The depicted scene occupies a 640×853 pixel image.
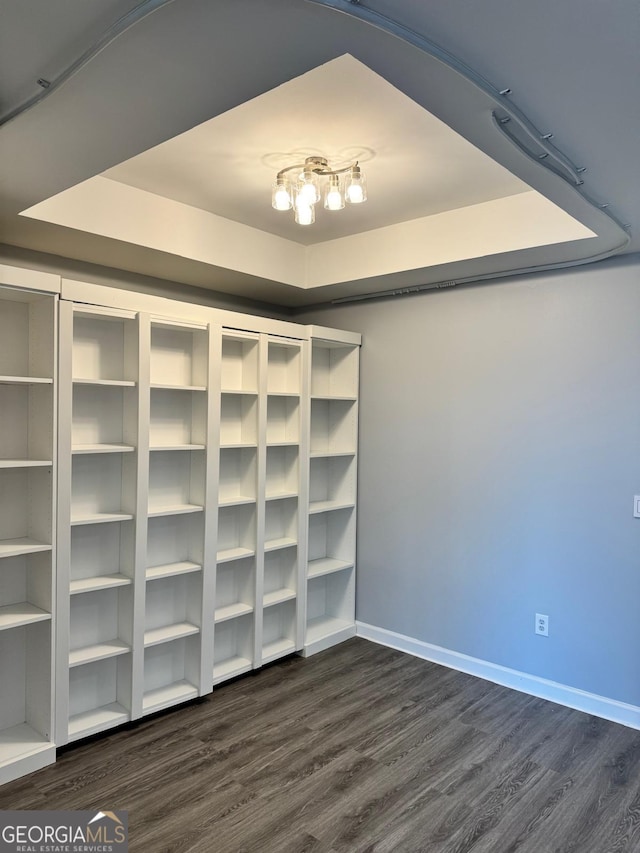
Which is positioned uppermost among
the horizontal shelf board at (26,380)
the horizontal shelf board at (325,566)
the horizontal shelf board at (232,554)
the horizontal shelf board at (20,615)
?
the horizontal shelf board at (26,380)

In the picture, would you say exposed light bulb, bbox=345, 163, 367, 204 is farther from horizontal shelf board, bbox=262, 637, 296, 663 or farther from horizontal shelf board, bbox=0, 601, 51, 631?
horizontal shelf board, bbox=262, 637, 296, 663

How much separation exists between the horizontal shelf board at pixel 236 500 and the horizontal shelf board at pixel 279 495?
118mm

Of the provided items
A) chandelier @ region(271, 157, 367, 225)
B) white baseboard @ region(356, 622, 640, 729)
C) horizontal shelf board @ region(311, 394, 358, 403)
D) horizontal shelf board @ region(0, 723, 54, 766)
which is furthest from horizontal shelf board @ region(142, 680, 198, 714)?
chandelier @ region(271, 157, 367, 225)

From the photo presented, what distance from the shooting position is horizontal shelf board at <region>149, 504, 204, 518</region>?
3066 millimetres

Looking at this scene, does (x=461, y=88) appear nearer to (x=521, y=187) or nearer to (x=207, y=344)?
(x=521, y=187)

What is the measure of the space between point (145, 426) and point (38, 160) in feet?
4.34

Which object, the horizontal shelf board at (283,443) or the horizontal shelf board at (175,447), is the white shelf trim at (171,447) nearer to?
the horizontal shelf board at (175,447)

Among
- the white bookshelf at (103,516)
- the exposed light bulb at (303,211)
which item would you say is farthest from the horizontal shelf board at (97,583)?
the exposed light bulb at (303,211)

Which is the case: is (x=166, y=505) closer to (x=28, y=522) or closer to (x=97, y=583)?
(x=97, y=583)

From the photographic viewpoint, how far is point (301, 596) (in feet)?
12.6

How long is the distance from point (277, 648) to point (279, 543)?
2.22ft

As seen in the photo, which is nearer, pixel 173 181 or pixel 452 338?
pixel 173 181

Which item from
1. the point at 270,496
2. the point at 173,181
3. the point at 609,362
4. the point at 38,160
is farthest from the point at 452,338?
the point at 38,160

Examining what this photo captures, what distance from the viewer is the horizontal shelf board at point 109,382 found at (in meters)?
2.76
